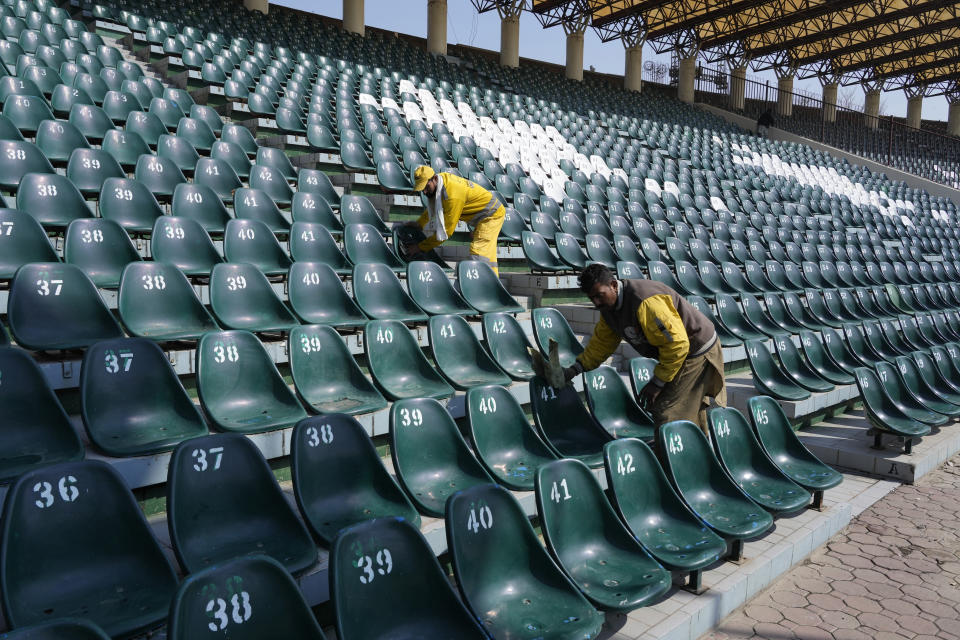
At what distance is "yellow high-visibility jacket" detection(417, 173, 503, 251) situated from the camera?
5.77m

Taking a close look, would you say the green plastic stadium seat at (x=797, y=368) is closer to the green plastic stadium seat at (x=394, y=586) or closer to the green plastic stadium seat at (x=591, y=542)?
the green plastic stadium seat at (x=591, y=542)

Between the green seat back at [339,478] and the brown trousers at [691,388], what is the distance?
6.03 ft

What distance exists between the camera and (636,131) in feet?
50.3

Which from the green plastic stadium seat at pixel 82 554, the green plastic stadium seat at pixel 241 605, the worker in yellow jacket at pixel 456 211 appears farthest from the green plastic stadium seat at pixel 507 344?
the green plastic stadium seat at pixel 241 605

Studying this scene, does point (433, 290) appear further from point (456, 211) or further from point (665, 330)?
point (665, 330)

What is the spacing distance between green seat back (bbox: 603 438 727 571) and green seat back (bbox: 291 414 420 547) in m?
0.91

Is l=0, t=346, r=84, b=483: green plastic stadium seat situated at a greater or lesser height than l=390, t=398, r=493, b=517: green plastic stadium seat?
greater

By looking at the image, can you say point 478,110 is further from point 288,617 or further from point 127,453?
point 288,617

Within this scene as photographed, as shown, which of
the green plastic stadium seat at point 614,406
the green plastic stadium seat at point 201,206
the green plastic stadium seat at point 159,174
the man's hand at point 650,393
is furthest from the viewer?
the green plastic stadium seat at point 159,174

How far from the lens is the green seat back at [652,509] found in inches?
115

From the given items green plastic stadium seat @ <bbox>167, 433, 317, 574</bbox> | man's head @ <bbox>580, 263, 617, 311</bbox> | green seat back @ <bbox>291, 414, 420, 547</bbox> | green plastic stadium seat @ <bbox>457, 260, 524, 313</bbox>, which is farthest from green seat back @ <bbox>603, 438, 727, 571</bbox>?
green plastic stadium seat @ <bbox>457, 260, 524, 313</bbox>

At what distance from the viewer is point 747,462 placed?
12.8 ft

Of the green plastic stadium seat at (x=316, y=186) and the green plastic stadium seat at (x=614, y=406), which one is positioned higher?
the green plastic stadium seat at (x=316, y=186)

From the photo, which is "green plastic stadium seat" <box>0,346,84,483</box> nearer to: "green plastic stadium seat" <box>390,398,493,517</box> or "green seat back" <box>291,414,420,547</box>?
"green seat back" <box>291,414,420,547</box>
